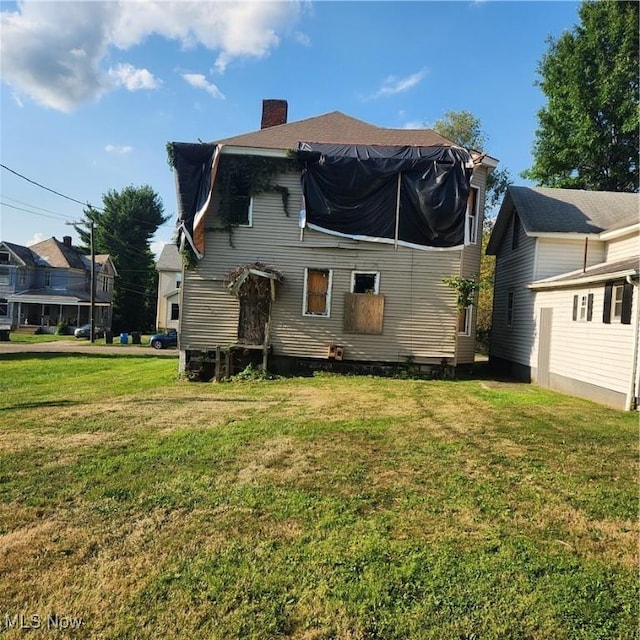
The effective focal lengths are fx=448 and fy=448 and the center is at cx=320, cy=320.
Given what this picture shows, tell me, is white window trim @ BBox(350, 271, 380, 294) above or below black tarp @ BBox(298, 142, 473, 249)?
below

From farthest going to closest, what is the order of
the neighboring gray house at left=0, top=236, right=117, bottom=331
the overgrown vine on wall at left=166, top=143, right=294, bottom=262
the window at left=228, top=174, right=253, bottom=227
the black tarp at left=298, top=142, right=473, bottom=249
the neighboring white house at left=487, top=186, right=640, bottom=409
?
the neighboring gray house at left=0, top=236, right=117, bottom=331 → the window at left=228, top=174, right=253, bottom=227 → the overgrown vine on wall at left=166, top=143, right=294, bottom=262 → the black tarp at left=298, top=142, right=473, bottom=249 → the neighboring white house at left=487, top=186, right=640, bottom=409

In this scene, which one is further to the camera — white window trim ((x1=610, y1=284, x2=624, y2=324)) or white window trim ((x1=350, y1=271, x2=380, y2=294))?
white window trim ((x1=350, y1=271, x2=380, y2=294))

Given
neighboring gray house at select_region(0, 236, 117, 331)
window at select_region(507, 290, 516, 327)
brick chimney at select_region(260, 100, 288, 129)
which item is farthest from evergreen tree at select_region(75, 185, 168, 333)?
window at select_region(507, 290, 516, 327)

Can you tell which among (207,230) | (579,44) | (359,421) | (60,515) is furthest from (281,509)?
(579,44)

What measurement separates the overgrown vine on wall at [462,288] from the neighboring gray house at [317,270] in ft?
0.61

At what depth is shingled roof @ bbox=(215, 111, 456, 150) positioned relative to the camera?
536 inches

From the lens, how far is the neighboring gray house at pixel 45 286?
38.3 meters

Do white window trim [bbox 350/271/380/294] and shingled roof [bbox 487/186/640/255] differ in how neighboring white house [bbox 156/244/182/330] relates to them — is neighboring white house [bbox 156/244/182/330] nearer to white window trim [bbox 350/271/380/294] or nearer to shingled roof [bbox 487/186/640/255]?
white window trim [bbox 350/271/380/294]

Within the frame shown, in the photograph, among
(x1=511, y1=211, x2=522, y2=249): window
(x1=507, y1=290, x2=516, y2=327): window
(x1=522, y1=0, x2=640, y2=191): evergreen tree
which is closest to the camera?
(x1=507, y1=290, x2=516, y2=327): window

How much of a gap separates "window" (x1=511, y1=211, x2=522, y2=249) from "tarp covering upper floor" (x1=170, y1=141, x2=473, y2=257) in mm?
3802

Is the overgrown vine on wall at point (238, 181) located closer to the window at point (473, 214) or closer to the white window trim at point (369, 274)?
the white window trim at point (369, 274)

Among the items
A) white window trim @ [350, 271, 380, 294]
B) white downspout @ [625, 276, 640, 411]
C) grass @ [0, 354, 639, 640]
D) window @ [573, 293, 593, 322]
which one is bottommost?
grass @ [0, 354, 639, 640]

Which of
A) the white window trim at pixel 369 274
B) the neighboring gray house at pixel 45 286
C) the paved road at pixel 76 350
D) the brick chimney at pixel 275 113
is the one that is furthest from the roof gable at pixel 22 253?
the white window trim at pixel 369 274

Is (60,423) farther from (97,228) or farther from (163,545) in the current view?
(97,228)
